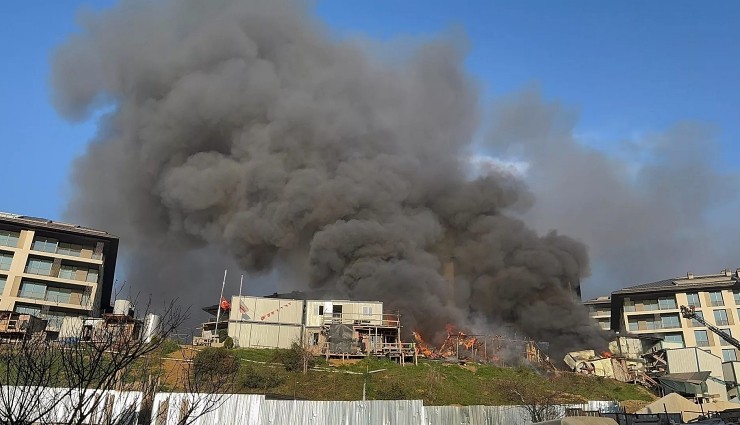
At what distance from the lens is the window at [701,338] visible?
183ft

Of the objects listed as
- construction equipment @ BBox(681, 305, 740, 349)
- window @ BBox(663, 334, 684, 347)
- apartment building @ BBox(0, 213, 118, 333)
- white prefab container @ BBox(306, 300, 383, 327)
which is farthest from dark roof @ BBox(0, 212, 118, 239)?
window @ BBox(663, 334, 684, 347)

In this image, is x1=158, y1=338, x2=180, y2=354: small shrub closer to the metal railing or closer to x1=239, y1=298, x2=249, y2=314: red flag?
x1=239, y1=298, x2=249, y2=314: red flag

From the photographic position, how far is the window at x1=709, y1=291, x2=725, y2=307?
57250 mm

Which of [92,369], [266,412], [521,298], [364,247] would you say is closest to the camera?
[92,369]

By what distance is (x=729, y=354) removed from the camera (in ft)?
178

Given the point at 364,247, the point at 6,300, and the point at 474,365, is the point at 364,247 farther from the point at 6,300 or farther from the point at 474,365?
the point at 6,300

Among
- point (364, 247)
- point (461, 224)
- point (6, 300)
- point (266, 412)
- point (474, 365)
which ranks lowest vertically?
point (266, 412)

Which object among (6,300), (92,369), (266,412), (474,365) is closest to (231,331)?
(474,365)

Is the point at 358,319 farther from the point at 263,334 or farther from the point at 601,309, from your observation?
the point at 601,309

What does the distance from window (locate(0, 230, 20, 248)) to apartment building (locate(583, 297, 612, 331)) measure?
6667cm

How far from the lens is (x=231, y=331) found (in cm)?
3931

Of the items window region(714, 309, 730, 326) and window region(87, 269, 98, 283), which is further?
window region(714, 309, 730, 326)

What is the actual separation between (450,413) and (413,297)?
2705 centimetres

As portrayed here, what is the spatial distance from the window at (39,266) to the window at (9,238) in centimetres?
201
